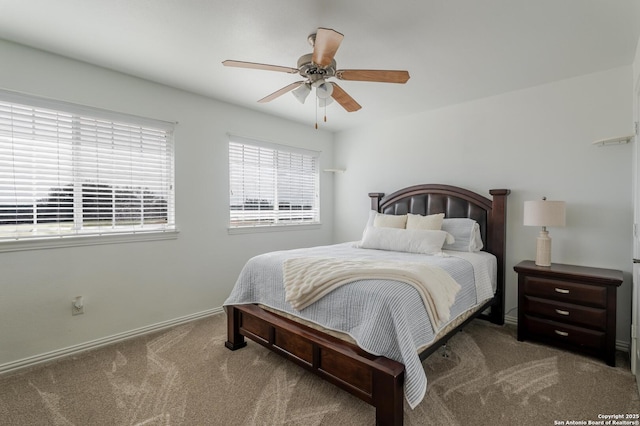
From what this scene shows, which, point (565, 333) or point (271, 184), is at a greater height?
point (271, 184)

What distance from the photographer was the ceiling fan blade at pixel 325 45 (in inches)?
67.7

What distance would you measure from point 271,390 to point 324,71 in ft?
7.37

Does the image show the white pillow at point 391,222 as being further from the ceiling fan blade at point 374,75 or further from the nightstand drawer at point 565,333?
the ceiling fan blade at point 374,75

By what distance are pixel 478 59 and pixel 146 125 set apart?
10.3 feet

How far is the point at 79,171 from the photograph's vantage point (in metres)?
2.71

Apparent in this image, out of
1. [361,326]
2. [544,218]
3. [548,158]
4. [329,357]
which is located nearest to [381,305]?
[361,326]

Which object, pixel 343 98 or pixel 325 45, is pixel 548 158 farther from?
pixel 325 45

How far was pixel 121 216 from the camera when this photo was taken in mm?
2963

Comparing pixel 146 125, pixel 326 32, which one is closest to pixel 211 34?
pixel 326 32

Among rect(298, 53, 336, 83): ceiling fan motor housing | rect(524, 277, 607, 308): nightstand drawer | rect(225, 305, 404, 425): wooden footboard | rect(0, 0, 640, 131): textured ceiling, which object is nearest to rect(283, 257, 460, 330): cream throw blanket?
rect(225, 305, 404, 425): wooden footboard

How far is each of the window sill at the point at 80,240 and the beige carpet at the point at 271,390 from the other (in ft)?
3.09

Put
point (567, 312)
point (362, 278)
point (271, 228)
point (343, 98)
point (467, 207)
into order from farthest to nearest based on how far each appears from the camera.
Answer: point (271, 228), point (467, 207), point (567, 312), point (343, 98), point (362, 278)

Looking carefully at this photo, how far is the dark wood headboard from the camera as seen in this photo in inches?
130

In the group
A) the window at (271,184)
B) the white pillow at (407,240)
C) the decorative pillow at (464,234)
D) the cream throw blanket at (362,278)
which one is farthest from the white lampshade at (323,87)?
the decorative pillow at (464,234)
